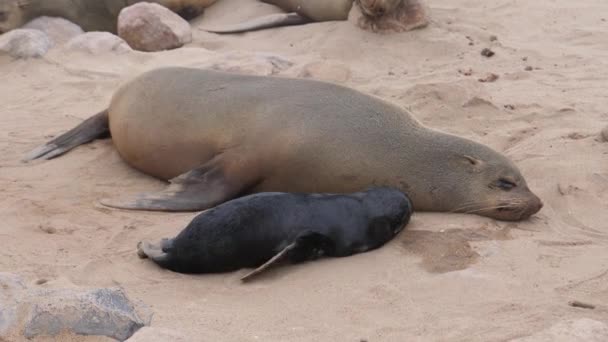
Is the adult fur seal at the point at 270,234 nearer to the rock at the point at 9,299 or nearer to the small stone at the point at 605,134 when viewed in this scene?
the rock at the point at 9,299

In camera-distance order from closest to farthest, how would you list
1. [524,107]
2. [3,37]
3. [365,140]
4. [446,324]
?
[446,324]
[365,140]
[524,107]
[3,37]

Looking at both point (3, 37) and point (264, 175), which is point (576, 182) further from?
point (3, 37)

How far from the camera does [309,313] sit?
3.33 metres

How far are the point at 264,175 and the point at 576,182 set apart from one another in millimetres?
1666

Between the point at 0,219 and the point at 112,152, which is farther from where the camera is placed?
the point at 112,152

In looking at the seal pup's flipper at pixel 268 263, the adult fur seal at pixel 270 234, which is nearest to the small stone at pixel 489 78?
the adult fur seal at pixel 270 234

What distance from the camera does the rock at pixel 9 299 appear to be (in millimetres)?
2867

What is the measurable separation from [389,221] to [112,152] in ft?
7.41

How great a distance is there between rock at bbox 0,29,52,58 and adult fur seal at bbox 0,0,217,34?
702mm

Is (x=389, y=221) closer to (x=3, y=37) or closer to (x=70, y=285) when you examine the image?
(x=70, y=285)

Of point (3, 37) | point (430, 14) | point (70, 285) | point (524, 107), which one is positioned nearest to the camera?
point (70, 285)

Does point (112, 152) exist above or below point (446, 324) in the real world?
below

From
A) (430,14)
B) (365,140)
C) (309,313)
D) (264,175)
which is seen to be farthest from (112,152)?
(430,14)

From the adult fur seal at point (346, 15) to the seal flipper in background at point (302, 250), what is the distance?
460 centimetres
